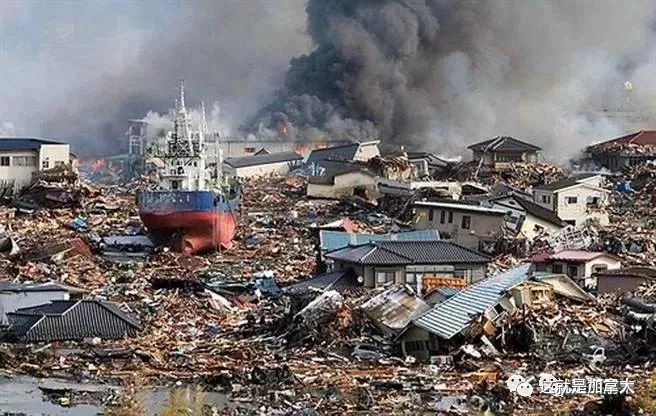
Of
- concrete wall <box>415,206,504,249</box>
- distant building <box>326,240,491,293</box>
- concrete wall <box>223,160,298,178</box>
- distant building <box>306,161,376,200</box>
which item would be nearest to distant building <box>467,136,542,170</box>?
distant building <box>306,161,376,200</box>

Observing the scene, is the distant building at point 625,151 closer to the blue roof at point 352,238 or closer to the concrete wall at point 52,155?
the concrete wall at point 52,155

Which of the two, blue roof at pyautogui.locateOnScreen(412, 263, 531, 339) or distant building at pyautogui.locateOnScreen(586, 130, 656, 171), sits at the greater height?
distant building at pyautogui.locateOnScreen(586, 130, 656, 171)

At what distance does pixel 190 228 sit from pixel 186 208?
445 millimetres

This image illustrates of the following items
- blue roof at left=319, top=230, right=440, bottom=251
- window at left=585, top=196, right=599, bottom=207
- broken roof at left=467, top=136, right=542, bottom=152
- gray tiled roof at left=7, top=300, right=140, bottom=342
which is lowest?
gray tiled roof at left=7, top=300, right=140, bottom=342

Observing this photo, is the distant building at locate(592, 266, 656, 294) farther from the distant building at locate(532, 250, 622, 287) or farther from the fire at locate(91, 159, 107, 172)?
the fire at locate(91, 159, 107, 172)

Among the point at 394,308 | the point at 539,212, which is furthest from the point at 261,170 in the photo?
the point at 394,308

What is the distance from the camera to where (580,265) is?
19.9m

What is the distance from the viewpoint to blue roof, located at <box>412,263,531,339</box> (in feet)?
48.8

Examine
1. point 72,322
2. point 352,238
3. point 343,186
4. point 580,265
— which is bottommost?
point 72,322

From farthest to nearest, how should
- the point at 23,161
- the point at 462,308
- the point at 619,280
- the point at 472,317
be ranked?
1. the point at 23,161
2. the point at 619,280
3. the point at 462,308
4. the point at 472,317

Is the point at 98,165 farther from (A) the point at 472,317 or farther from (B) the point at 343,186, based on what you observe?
(A) the point at 472,317

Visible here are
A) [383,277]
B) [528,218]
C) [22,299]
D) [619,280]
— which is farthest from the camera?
[528,218]

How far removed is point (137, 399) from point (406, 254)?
6.86 meters

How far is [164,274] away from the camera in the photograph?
22516 mm
